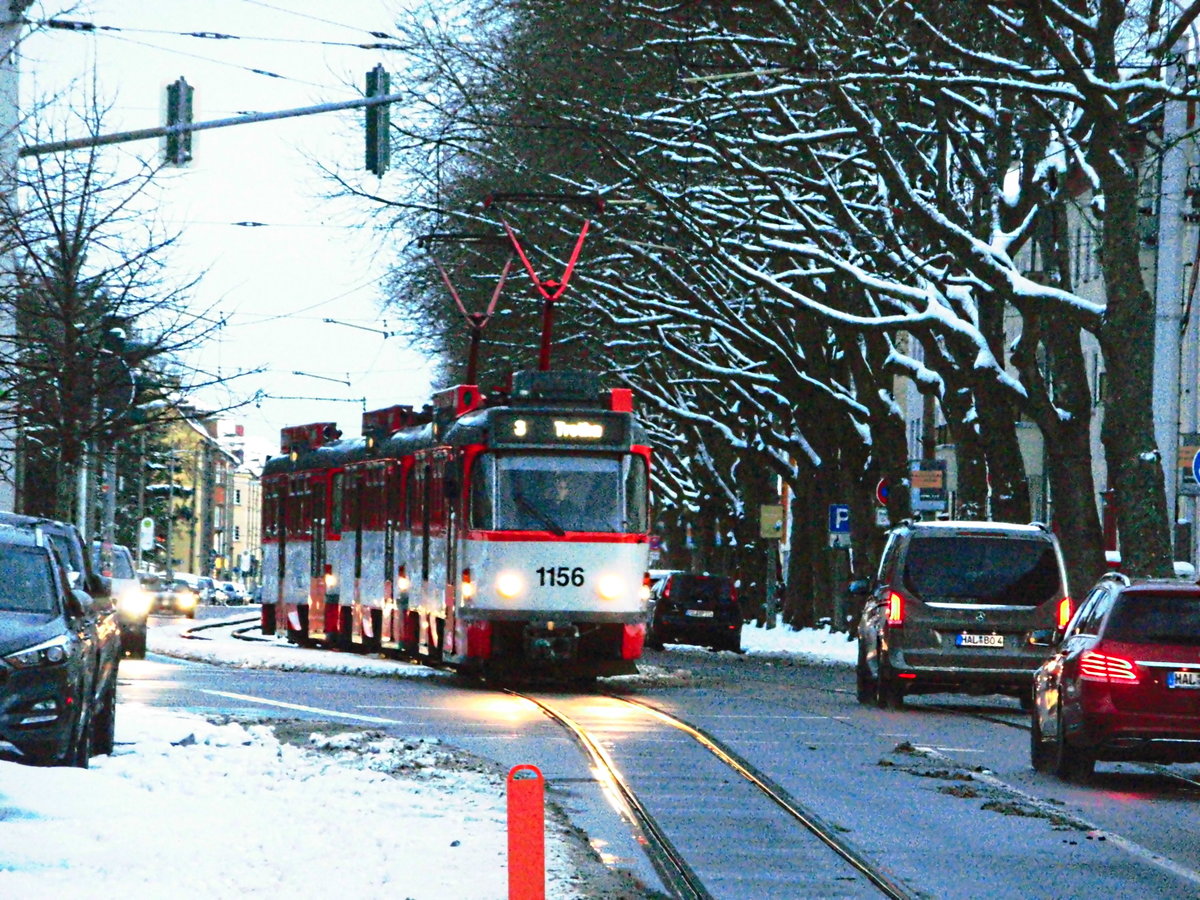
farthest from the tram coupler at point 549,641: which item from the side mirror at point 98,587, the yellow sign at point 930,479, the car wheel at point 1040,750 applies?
the yellow sign at point 930,479

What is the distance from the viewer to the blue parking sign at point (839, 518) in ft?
155

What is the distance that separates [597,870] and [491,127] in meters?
27.5

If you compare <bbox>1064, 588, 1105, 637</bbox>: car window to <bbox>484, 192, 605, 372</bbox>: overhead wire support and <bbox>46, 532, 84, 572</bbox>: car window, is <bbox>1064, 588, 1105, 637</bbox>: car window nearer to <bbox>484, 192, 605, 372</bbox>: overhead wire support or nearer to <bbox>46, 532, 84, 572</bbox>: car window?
<bbox>46, 532, 84, 572</bbox>: car window

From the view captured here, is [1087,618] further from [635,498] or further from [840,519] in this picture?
[840,519]

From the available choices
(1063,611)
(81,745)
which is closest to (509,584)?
(1063,611)

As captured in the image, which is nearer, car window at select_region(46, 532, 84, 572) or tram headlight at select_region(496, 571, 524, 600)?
car window at select_region(46, 532, 84, 572)

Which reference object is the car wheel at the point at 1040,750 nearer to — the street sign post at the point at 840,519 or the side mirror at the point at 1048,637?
the side mirror at the point at 1048,637

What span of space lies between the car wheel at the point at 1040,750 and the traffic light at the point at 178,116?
886 centimetres

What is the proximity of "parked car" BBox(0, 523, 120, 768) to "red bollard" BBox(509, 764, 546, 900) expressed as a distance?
669 cm

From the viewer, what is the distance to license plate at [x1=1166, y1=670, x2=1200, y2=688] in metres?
17.2

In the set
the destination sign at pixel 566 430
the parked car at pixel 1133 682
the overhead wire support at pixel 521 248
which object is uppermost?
the overhead wire support at pixel 521 248

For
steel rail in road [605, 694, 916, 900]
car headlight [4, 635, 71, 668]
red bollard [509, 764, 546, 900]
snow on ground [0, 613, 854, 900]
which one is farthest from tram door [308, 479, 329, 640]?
red bollard [509, 764, 546, 900]

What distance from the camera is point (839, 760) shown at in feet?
62.6

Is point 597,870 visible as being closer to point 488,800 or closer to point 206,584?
point 488,800
